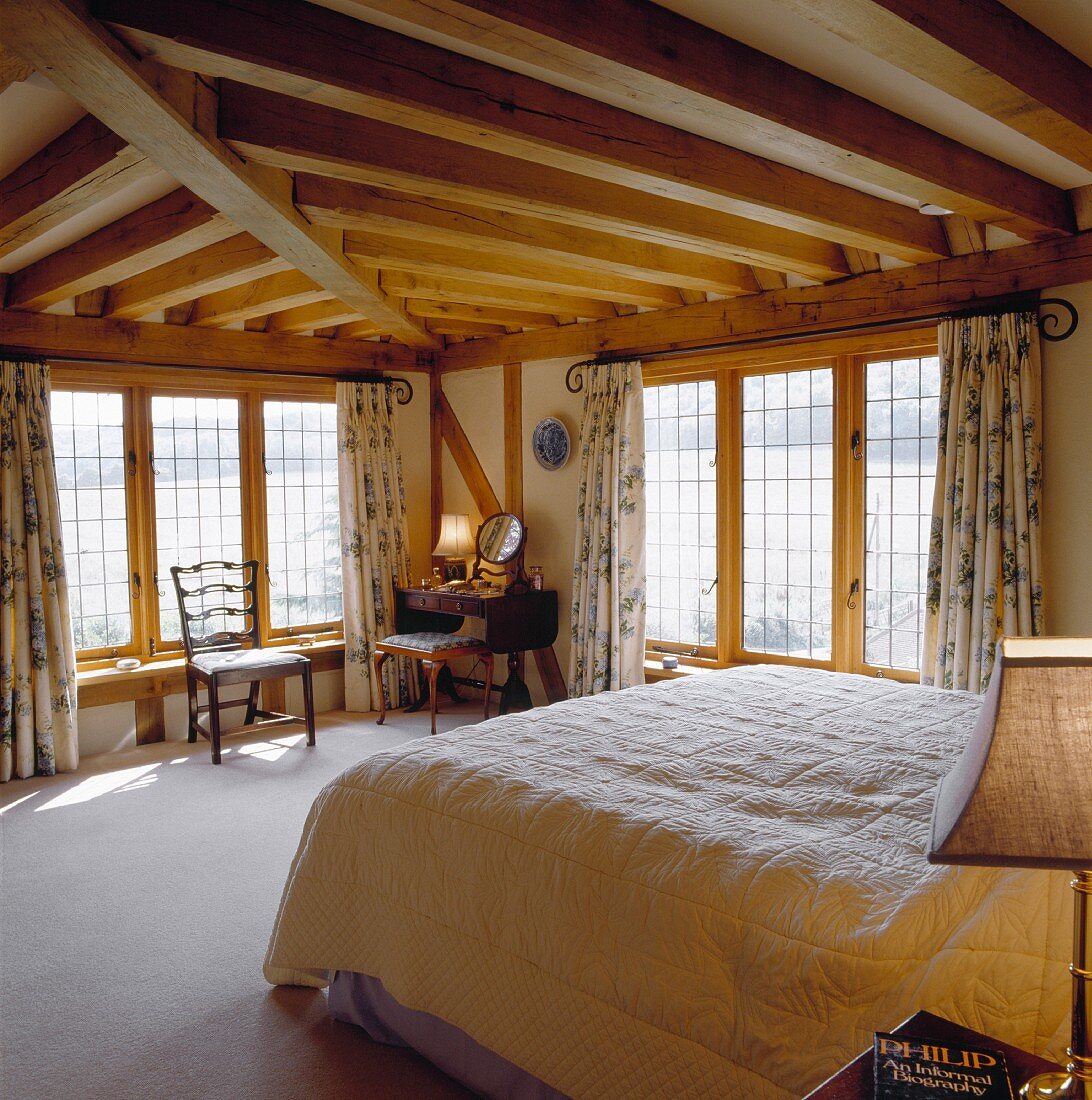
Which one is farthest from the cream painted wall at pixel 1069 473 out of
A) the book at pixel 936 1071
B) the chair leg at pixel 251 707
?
the chair leg at pixel 251 707

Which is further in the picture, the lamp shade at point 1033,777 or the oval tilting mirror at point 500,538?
the oval tilting mirror at point 500,538

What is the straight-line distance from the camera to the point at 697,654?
5.37 meters

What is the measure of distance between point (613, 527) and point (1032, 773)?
4.30 meters

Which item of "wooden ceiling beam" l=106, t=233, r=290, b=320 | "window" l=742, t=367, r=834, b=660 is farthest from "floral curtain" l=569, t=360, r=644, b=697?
A: "wooden ceiling beam" l=106, t=233, r=290, b=320

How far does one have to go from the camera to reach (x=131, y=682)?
532 centimetres

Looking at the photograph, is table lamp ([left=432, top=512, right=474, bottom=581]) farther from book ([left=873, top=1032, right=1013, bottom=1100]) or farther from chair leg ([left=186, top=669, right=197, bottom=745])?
book ([left=873, top=1032, right=1013, bottom=1100])

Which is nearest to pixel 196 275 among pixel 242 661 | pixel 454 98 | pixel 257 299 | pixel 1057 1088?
pixel 257 299

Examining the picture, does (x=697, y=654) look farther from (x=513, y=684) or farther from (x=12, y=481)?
(x=12, y=481)

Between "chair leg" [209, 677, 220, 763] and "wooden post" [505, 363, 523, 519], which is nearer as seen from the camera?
"chair leg" [209, 677, 220, 763]

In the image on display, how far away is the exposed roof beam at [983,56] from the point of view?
1.97 metres

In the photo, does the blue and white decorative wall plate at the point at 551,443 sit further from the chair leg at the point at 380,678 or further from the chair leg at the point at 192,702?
the chair leg at the point at 192,702

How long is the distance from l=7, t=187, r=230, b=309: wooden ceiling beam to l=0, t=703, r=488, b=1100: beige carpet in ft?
7.98

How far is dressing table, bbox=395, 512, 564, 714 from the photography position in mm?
5652

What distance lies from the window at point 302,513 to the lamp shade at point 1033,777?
214 inches
